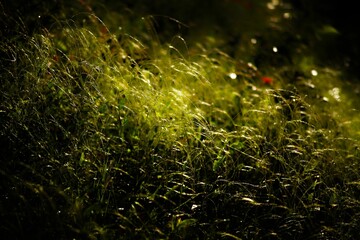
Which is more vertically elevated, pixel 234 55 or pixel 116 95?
pixel 116 95

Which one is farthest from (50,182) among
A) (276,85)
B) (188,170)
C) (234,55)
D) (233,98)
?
(234,55)

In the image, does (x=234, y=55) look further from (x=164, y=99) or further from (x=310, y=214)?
(x=310, y=214)

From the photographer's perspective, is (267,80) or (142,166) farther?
(267,80)

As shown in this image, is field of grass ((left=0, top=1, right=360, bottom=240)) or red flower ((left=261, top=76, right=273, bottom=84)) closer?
field of grass ((left=0, top=1, right=360, bottom=240))

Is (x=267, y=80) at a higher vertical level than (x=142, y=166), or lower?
lower

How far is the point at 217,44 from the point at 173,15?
0.69m

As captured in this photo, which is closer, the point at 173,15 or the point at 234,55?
the point at 234,55

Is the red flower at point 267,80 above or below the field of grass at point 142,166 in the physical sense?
below

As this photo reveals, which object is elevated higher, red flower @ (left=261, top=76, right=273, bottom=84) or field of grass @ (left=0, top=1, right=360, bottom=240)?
field of grass @ (left=0, top=1, right=360, bottom=240)

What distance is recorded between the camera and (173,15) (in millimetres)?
4523

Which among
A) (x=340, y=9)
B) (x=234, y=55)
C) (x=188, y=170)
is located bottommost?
(x=340, y=9)

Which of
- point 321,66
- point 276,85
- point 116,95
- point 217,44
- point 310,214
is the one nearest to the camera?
point 310,214

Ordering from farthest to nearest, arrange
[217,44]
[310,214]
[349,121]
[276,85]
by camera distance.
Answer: [217,44], [276,85], [349,121], [310,214]

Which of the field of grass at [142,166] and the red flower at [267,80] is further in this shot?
the red flower at [267,80]
